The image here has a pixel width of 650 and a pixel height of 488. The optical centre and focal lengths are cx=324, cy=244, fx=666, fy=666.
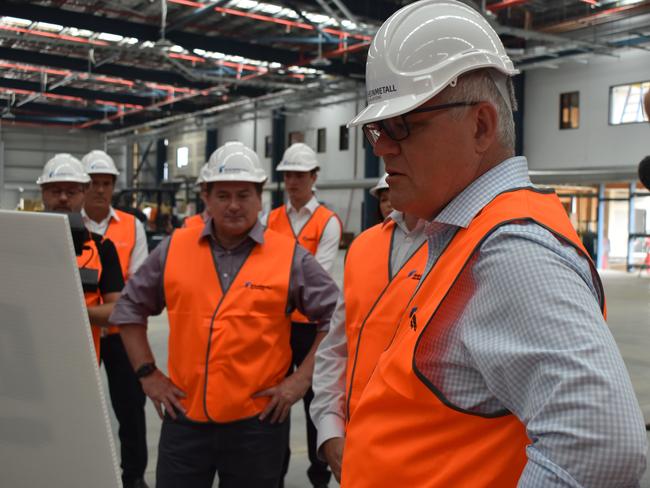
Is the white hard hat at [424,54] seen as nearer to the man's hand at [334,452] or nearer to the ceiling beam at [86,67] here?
the man's hand at [334,452]

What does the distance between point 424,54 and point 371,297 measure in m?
1.10

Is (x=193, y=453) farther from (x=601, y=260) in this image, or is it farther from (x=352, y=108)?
(x=352, y=108)

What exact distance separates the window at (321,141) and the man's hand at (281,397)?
20.1m

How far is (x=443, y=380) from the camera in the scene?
0.98m

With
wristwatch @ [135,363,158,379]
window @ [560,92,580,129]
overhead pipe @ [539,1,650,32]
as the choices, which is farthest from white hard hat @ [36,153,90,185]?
window @ [560,92,580,129]

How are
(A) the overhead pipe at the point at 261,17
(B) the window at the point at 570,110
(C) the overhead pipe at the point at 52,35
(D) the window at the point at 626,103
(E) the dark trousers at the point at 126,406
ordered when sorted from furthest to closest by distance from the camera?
(B) the window at the point at 570,110 → (D) the window at the point at 626,103 → (C) the overhead pipe at the point at 52,35 → (A) the overhead pipe at the point at 261,17 → (E) the dark trousers at the point at 126,406

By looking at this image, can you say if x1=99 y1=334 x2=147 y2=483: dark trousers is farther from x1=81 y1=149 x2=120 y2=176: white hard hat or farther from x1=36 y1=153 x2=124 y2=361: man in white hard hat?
x1=81 y1=149 x2=120 y2=176: white hard hat

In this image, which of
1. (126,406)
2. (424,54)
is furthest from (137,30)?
(424,54)

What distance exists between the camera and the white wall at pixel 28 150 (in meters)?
28.5

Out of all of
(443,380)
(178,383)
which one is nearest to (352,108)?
(178,383)

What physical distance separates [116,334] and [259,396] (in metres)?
1.59

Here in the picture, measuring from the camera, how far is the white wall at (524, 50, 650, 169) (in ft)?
49.5

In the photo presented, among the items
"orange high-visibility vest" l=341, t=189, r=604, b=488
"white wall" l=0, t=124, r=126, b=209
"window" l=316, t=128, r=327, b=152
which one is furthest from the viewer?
"white wall" l=0, t=124, r=126, b=209

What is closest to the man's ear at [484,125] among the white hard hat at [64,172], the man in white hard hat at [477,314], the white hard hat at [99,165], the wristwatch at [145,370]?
the man in white hard hat at [477,314]
